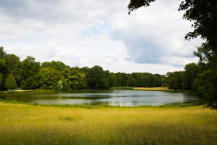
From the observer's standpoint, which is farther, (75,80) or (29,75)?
(75,80)

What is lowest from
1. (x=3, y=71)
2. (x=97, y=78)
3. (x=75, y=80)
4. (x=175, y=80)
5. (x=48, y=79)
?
(x=175, y=80)

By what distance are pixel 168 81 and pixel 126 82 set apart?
36463mm

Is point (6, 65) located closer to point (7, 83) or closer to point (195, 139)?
point (7, 83)

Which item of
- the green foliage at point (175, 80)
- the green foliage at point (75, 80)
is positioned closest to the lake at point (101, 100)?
the green foliage at point (75, 80)

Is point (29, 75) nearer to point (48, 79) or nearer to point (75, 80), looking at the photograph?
point (48, 79)

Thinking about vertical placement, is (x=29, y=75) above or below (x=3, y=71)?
below

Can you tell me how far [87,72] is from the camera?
381ft

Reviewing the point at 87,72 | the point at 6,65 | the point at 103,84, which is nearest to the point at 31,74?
the point at 6,65

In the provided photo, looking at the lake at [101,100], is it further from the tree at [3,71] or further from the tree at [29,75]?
the tree at [29,75]

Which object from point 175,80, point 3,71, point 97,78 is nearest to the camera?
point 3,71

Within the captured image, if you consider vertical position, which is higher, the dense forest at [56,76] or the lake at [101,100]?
the dense forest at [56,76]

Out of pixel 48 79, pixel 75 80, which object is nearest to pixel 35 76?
pixel 48 79

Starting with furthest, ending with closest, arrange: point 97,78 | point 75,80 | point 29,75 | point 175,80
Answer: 1. point 97,78
2. point 175,80
3. point 75,80
4. point 29,75

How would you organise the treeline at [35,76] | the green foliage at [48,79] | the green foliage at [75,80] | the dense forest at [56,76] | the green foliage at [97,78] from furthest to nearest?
the green foliage at [97,78] < the green foliage at [75,80] < the green foliage at [48,79] < the dense forest at [56,76] < the treeline at [35,76]
